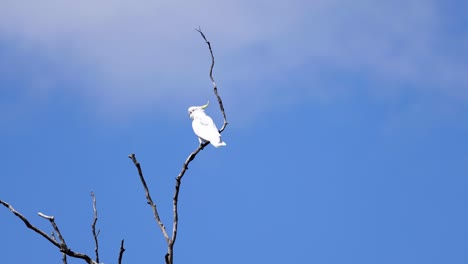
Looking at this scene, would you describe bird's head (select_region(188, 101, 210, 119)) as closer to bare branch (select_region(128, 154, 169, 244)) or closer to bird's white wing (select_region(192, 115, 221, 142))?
bird's white wing (select_region(192, 115, 221, 142))

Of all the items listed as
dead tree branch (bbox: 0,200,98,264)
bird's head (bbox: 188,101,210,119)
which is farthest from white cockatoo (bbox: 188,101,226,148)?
dead tree branch (bbox: 0,200,98,264)

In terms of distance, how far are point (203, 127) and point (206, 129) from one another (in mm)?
153

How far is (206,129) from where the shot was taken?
23.9ft

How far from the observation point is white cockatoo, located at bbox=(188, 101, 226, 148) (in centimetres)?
679

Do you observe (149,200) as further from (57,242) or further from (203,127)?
(203,127)

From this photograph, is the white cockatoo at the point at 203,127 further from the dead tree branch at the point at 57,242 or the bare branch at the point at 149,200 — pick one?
the dead tree branch at the point at 57,242

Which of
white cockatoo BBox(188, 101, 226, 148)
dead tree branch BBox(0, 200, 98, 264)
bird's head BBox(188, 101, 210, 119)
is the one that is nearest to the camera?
dead tree branch BBox(0, 200, 98, 264)

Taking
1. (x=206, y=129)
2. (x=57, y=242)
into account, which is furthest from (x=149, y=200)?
(x=206, y=129)

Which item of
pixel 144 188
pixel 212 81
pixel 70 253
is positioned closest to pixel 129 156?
pixel 144 188

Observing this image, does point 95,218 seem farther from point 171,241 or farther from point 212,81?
point 212,81

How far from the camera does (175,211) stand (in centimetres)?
336

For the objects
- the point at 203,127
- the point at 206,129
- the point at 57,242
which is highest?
the point at 203,127

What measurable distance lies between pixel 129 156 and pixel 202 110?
16.0ft

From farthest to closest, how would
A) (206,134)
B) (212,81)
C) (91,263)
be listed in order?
(206,134)
(212,81)
(91,263)
